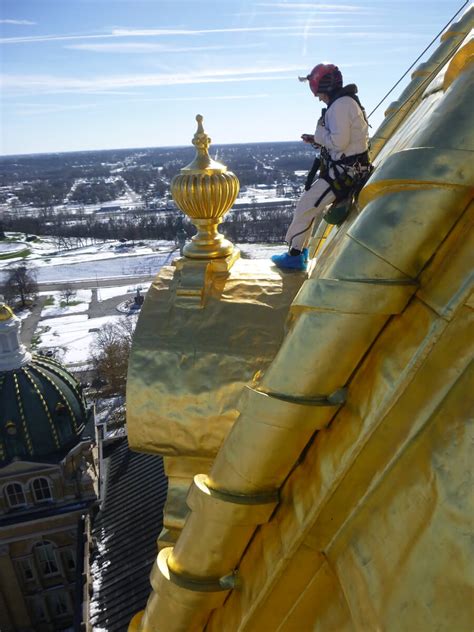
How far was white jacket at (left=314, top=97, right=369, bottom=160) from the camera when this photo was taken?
4012 mm

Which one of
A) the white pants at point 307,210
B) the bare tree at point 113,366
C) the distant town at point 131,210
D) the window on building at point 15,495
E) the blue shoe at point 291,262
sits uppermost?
the white pants at point 307,210

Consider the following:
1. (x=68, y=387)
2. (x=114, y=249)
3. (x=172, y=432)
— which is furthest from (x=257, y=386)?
(x=114, y=249)

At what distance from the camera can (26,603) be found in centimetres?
1838

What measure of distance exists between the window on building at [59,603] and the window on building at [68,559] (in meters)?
0.84

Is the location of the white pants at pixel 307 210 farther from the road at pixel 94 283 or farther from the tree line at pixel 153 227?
the tree line at pixel 153 227

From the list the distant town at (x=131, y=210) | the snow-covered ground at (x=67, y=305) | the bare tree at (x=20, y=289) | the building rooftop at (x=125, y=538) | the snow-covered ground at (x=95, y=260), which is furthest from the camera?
the distant town at (x=131, y=210)

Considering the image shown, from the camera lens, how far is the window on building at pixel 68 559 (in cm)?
1823

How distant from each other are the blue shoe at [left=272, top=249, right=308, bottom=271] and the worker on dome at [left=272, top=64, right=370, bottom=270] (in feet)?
1.25

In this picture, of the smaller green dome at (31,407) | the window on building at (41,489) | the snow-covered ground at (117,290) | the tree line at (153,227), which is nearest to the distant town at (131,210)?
the tree line at (153,227)

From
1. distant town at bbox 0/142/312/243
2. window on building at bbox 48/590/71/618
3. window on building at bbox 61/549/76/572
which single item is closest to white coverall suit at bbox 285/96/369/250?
window on building at bbox 61/549/76/572

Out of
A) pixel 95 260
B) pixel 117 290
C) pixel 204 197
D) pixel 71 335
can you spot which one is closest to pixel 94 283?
pixel 117 290

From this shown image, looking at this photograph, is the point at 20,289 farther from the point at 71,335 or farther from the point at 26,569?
the point at 26,569

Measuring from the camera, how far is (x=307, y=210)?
168 inches

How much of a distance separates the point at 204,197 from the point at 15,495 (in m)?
16.3
